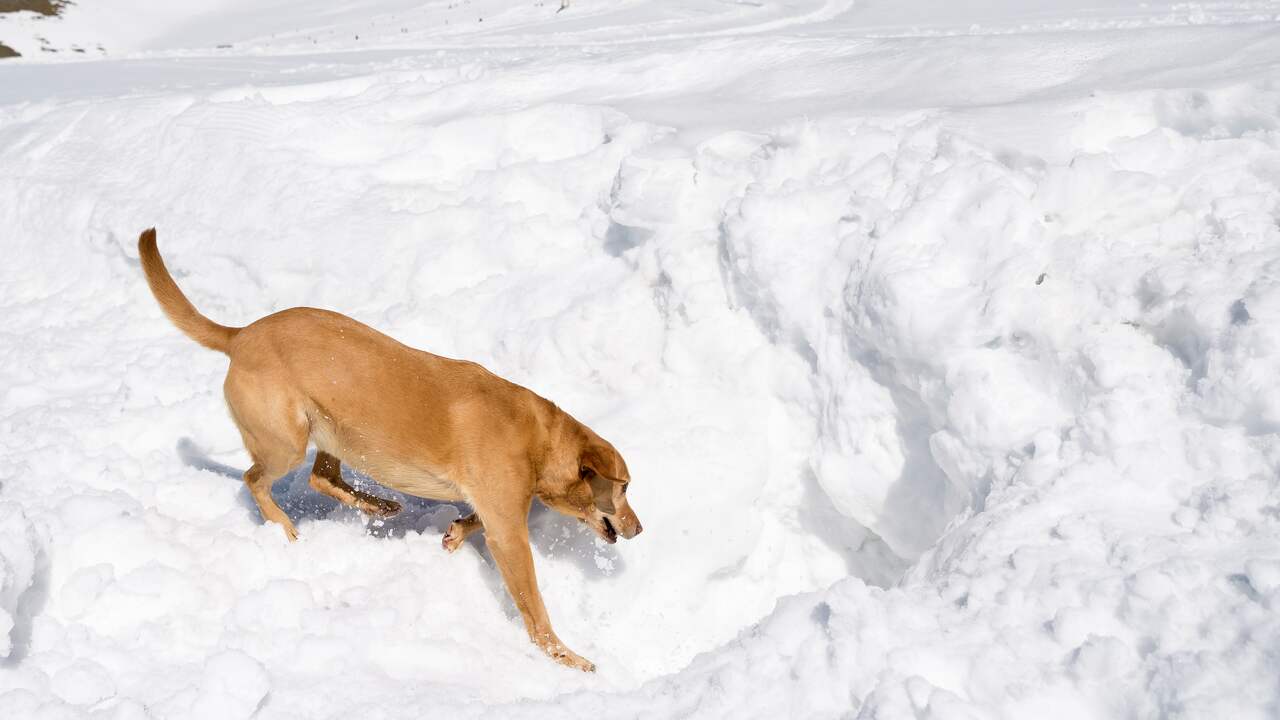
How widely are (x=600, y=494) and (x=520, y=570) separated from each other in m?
0.47

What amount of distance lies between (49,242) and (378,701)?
18.7 ft

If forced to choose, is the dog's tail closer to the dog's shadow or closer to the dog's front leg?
the dog's shadow

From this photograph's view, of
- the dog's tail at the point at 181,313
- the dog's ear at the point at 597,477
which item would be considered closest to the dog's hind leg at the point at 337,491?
the dog's tail at the point at 181,313

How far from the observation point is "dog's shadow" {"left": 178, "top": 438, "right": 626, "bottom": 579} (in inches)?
172

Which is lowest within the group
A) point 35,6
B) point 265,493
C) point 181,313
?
point 265,493

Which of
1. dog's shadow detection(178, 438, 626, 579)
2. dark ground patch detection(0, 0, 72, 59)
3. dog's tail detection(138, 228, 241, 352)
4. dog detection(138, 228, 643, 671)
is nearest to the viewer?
dog detection(138, 228, 643, 671)

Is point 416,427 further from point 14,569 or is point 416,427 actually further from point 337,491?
point 14,569

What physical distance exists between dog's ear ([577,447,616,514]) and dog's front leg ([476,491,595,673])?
328mm

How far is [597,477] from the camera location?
3994 mm

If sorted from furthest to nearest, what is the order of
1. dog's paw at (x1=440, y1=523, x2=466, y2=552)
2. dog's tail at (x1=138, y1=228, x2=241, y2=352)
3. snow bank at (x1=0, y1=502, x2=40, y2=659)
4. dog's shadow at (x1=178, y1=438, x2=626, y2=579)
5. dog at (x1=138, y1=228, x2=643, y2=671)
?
dog's shadow at (x1=178, y1=438, x2=626, y2=579) < dog's paw at (x1=440, y1=523, x2=466, y2=552) < dog's tail at (x1=138, y1=228, x2=241, y2=352) < dog at (x1=138, y1=228, x2=643, y2=671) < snow bank at (x1=0, y1=502, x2=40, y2=659)

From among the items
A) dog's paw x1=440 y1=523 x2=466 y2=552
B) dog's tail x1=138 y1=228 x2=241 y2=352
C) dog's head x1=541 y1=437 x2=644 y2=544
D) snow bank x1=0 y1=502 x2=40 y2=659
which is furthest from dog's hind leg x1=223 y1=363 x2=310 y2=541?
dog's head x1=541 y1=437 x2=644 y2=544

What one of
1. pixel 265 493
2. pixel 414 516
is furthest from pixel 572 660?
pixel 265 493

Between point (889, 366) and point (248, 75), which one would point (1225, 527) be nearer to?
point (889, 366)

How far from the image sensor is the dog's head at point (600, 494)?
157 inches
